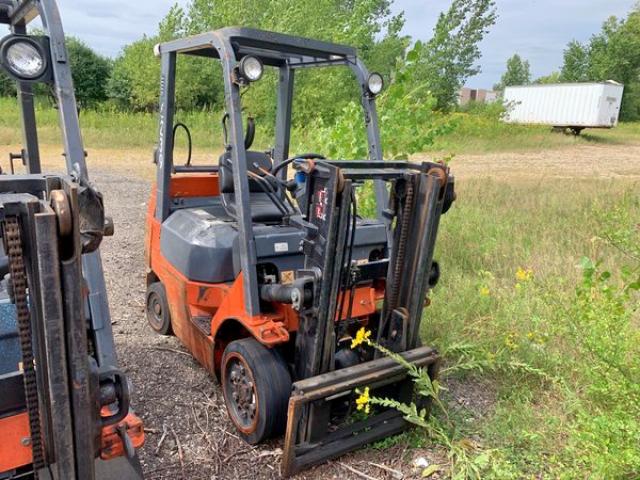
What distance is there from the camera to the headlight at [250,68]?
317cm

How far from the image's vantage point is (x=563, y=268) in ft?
20.0

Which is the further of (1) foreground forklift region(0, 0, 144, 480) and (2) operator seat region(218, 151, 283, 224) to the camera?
(2) operator seat region(218, 151, 283, 224)

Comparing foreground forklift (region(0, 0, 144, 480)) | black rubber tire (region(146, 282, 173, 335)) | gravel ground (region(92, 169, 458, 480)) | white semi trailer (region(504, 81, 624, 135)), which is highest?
white semi trailer (region(504, 81, 624, 135))

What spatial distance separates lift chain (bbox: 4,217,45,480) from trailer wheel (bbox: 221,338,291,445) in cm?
155

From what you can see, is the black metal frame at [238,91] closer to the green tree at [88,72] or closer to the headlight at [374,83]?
the headlight at [374,83]

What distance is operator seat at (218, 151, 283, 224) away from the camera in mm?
3793

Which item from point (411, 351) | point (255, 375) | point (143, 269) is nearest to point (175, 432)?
point (255, 375)

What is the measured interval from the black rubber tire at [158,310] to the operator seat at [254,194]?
1239 mm

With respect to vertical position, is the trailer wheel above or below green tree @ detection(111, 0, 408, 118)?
below

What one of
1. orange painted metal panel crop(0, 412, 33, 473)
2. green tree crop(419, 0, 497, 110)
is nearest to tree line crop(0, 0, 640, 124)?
green tree crop(419, 0, 497, 110)

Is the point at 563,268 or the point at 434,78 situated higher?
the point at 434,78

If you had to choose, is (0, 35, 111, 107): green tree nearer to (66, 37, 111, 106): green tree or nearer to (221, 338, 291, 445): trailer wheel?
(66, 37, 111, 106): green tree

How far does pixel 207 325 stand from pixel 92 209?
2450 millimetres

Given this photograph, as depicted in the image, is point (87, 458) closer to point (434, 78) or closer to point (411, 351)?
point (411, 351)
